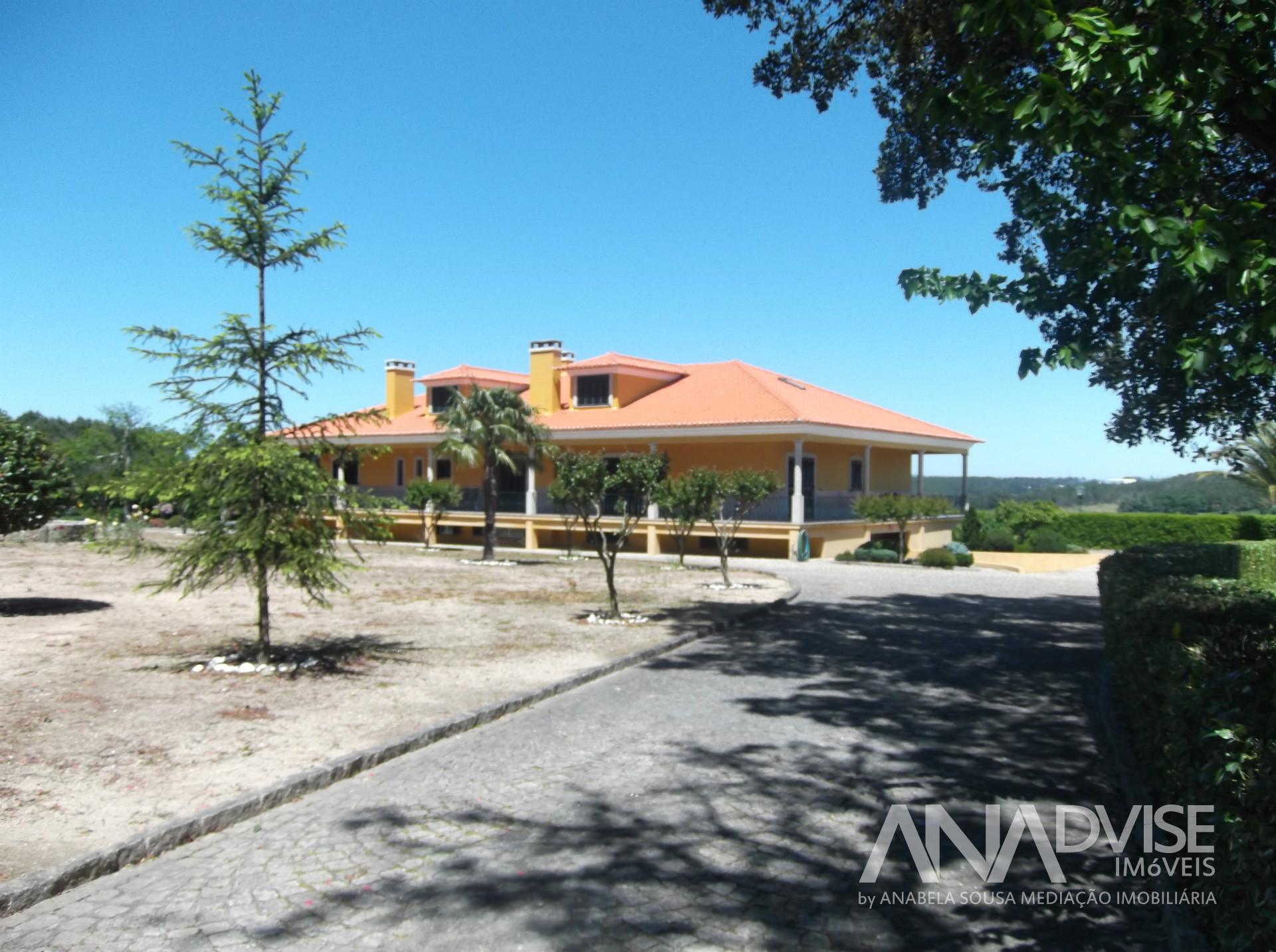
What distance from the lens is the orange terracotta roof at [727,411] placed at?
1136 inches

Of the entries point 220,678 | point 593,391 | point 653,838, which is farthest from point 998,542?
point 653,838

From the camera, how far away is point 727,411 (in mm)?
29734

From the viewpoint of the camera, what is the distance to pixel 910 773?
683cm

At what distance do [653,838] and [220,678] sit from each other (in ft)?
19.6

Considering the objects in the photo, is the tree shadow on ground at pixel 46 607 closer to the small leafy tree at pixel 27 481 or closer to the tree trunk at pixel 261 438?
the small leafy tree at pixel 27 481

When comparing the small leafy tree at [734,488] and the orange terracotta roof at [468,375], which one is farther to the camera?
the orange terracotta roof at [468,375]

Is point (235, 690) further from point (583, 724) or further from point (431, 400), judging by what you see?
point (431, 400)

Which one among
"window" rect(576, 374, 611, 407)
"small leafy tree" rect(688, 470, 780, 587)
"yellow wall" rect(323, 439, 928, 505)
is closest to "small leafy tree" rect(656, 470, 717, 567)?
"small leafy tree" rect(688, 470, 780, 587)

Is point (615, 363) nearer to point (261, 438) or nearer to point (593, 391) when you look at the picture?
point (593, 391)

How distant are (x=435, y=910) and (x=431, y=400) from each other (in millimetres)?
34003

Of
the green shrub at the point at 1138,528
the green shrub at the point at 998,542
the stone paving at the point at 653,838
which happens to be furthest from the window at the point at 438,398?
the stone paving at the point at 653,838

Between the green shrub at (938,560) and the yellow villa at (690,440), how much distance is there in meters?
2.69

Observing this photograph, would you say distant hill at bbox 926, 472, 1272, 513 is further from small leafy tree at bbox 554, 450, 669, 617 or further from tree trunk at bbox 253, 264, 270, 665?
tree trunk at bbox 253, 264, 270, 665

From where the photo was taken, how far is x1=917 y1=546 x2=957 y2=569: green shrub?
88.2 ft
